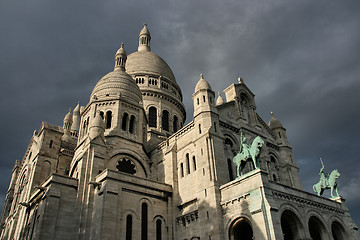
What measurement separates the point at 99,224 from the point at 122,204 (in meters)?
2.90

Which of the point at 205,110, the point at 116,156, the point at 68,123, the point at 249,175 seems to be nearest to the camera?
the point at 249,175

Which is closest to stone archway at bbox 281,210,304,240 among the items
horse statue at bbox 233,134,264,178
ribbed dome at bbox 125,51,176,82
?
horse statue at bbox 233,134,264,178

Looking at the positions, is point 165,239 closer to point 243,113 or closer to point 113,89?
point 243,113

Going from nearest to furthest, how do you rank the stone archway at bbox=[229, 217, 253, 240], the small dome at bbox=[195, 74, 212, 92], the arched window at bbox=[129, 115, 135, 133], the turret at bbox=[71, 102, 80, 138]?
the stone archway at bbox=[229, 217, 253, 240] → the small dome at bbox=[195, 74, 212, 92] → the arched window at bbox=[129, 115, 135, 133] → the turret at bbox=[71, 102, 80, 138]

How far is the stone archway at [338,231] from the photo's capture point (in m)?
28.5

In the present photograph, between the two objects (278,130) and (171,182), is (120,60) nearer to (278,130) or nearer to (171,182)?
(171,182)

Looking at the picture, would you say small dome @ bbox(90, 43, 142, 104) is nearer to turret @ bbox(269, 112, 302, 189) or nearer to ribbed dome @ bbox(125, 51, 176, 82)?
ribbed dome @ bbox(125, 51, 176, 82)

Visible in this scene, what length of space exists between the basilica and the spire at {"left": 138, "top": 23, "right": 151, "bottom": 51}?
2036 centimetres

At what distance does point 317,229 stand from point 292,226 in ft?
13.1

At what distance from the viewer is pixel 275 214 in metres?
21.6

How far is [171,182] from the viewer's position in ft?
103

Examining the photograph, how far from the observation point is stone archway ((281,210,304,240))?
79.5ft

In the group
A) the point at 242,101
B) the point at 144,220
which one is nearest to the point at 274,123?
the point at 242,101

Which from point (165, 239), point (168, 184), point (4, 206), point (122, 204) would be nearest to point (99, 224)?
point (122, 204)
